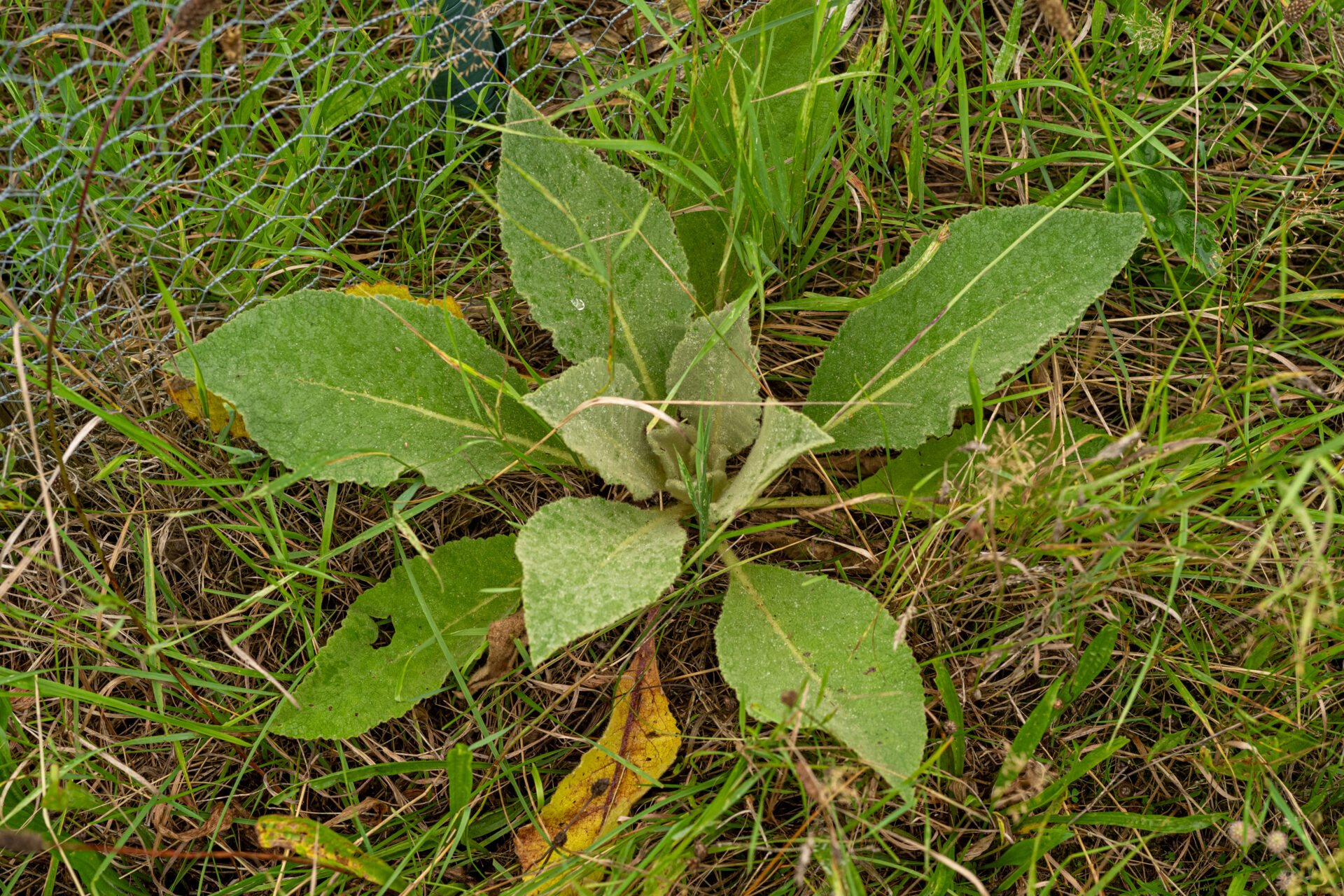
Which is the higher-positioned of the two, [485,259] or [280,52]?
[280,52]

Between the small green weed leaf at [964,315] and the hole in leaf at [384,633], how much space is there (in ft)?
3.10

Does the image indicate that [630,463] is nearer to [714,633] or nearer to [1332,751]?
[714,633]

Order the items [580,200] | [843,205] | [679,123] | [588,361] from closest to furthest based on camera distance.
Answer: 1. [588,361]
2. [580,200]
3. [679,123]
4. [843,205]

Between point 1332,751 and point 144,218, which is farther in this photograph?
point 144,218

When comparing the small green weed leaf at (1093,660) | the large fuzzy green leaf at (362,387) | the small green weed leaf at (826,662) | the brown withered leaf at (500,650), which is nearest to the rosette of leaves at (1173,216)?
the small green weed leaf at (1093,660)

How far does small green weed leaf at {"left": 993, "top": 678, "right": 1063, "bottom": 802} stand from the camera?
1.60 metres

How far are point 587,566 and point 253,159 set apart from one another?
4.19ft

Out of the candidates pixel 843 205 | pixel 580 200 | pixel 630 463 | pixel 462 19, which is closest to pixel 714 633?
pixel 630 463

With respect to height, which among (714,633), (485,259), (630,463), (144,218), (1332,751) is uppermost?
(144,218)

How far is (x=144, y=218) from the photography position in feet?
6.62

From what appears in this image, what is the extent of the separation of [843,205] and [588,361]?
Answer: 2.36 feet

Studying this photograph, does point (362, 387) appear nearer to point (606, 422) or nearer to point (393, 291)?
point (393, 291)

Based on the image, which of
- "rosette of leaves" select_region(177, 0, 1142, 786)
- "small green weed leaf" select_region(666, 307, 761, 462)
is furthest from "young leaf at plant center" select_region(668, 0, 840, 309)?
"small green weed leaf" select_region(666, 307, 761, 462)

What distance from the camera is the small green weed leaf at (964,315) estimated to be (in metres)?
1.69
